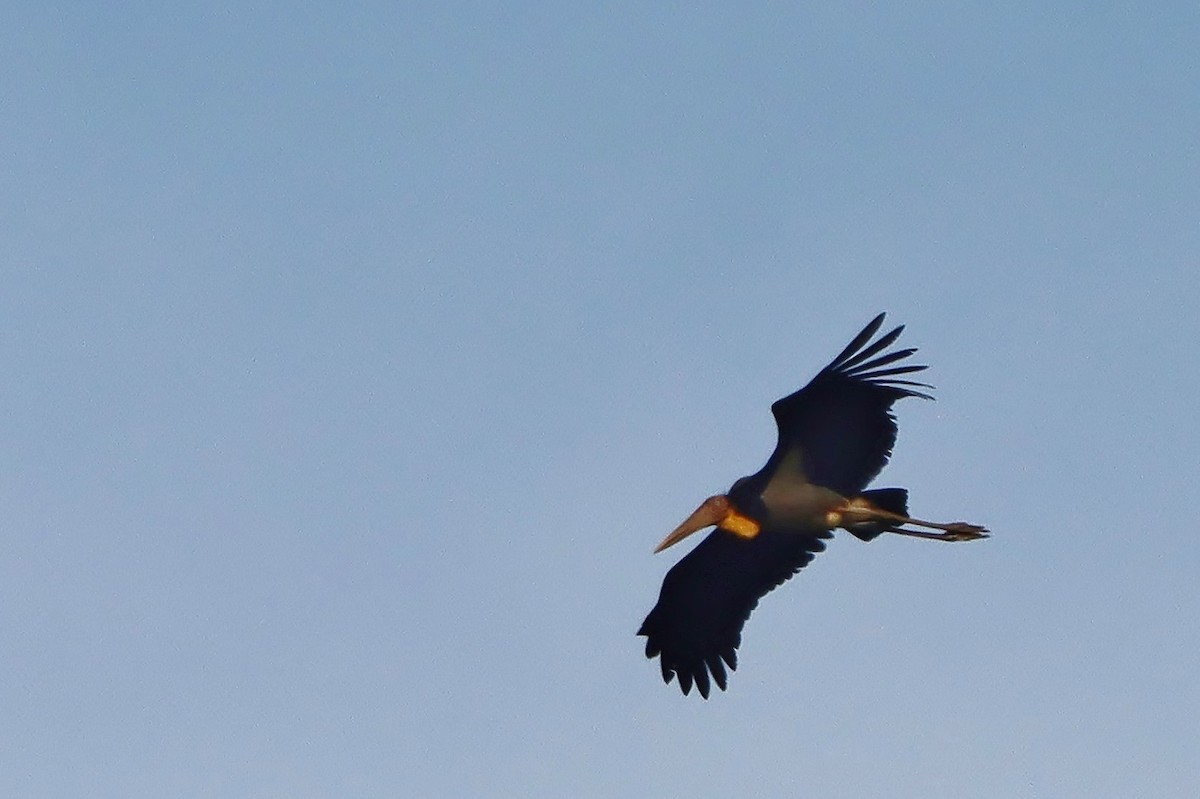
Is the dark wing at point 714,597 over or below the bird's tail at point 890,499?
over

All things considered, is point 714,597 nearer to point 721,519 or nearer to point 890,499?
point 721,519

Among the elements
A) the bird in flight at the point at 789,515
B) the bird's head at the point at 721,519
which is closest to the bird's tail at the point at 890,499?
the bird in flight at the point at 789,515

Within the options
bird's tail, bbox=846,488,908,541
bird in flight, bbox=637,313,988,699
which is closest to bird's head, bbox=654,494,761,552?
bird in flight, bbox=637,313,988,699

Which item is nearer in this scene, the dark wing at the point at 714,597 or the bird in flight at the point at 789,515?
the bird in flight at the point at 789,515

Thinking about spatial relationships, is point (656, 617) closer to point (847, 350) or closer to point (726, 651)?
point (726, 651)

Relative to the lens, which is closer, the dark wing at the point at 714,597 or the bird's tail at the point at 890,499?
the bird's tail at the point at 890,499

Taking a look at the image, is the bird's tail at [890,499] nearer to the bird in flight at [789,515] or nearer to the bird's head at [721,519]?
the bird in flight at [789,515]

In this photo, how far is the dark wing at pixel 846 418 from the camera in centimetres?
1334

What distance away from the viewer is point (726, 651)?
603 inches

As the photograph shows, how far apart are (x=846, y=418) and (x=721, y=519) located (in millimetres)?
1809

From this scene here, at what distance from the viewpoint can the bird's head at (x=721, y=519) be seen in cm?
1474

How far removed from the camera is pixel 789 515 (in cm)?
1448

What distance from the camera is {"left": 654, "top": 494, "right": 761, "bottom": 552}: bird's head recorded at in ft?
48.4

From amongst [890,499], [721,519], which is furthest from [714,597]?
[890,499]
